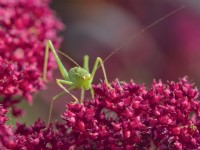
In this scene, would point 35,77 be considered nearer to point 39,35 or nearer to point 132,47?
point 39,35

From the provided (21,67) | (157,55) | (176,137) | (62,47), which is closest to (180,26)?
(157,55)

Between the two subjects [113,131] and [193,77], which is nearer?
[113,131]

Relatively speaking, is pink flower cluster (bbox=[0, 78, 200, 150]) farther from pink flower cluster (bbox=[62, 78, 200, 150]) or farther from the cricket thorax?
the cricket thorax

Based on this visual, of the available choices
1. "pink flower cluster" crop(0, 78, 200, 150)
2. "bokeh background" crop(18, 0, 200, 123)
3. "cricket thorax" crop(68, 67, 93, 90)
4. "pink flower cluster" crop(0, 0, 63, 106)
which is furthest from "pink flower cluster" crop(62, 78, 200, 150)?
"bokeh background" crop(18, 0, 200, 123)

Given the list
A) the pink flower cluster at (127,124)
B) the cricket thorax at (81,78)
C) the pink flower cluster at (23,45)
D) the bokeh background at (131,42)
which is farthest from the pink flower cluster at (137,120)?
the bokeh background at (131,42)

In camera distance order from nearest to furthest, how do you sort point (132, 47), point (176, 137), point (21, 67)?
point (176, 137), point (21, 67), point (132, 47)

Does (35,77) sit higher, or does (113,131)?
(35,77)
